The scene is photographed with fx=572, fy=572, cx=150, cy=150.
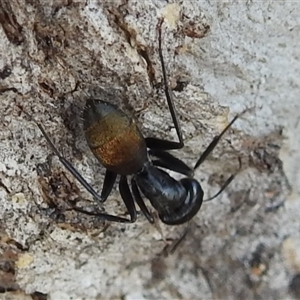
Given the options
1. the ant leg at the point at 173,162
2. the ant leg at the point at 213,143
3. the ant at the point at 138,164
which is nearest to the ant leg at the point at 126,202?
the ant at the point at 138,164

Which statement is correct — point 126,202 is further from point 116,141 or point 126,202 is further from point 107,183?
point 116,141

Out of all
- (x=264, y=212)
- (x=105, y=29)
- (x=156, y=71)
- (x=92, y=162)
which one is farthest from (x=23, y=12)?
(x=264, y=212)

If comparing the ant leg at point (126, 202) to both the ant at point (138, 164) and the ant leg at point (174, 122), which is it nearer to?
the ant at point (138, 164)

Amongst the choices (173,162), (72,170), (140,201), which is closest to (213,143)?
(173,162)

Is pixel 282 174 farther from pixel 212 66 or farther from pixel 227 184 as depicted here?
pixel 212 66

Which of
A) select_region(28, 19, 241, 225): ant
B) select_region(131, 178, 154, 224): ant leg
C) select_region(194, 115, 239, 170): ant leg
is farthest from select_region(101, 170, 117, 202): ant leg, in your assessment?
select_region(194, 115, 239, 170): ant leg

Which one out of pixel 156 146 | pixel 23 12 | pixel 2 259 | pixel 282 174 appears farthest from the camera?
pixel 282 174
